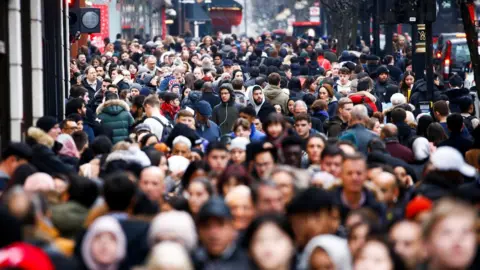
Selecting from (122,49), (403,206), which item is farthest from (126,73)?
(403,206)

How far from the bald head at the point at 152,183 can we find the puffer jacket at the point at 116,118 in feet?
25.1

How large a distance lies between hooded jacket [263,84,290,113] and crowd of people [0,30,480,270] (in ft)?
2.12

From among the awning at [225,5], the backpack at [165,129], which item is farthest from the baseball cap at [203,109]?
the awning at [225,5]

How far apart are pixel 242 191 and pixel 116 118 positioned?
8992mm

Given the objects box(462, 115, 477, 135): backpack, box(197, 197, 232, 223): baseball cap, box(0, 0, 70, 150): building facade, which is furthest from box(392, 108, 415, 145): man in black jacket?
box(197, 197, 232, 223): baseball cap

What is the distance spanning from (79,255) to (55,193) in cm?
197

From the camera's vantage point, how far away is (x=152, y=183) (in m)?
12.0

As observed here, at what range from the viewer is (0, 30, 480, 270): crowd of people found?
30.0 feet

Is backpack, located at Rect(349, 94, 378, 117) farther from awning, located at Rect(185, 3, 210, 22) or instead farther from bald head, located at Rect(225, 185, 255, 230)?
awning, located at Rect(185, 3, 210, 22)

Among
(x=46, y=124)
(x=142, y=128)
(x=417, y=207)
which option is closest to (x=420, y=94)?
(x=142, y=128)

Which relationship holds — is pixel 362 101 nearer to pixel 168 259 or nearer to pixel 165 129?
pixel 165 129

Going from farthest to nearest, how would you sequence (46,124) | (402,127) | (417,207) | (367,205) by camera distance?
(402,127) → (46,124) → (367,205) → (417,207)

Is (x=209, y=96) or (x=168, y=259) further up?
(x=209, y=96)

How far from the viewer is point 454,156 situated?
12898mm
